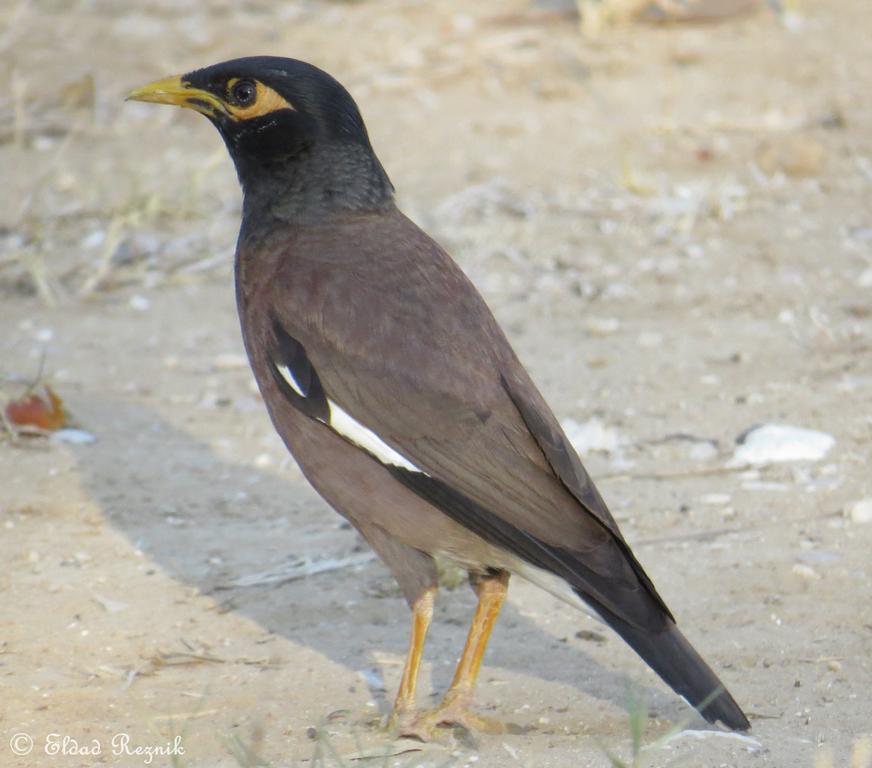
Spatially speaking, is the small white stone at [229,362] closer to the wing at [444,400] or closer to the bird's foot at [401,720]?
the wing at [444,400]

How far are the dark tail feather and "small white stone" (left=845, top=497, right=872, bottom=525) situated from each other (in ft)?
5.02

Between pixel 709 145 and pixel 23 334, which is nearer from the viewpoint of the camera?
pixel 23 334

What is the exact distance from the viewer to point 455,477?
4105mm

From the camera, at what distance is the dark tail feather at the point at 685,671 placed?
3869 millimetres

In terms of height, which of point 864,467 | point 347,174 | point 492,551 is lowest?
point 864,467

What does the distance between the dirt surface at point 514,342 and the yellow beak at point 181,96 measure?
4.89 ft

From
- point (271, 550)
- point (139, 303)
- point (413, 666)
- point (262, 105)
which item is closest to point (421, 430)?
point (413, 666)

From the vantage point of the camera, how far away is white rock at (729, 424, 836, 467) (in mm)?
5777

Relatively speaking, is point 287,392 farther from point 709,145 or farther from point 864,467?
point 709,145

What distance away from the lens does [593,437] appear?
6055mm

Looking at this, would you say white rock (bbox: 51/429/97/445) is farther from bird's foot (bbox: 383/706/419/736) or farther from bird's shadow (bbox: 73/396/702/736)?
bird's foot (bbox: 383/706/419/736)

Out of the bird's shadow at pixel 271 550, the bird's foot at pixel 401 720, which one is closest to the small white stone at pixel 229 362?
the bird's shadow at pixel 271 550

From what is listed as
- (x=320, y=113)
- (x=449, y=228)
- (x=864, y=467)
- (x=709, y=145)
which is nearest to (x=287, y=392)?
(x=320, y=113)

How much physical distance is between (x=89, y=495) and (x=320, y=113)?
5.84 ft
